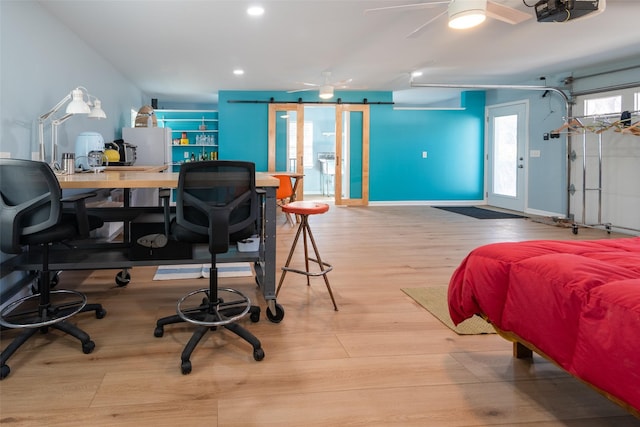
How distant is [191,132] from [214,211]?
865cm

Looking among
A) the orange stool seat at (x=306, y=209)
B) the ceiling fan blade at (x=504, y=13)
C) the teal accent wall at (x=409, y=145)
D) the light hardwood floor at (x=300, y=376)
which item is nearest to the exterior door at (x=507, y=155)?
the teal accent wall at (x=409, y=145)

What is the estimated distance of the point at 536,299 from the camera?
174 cm

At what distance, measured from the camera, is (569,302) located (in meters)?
1.57

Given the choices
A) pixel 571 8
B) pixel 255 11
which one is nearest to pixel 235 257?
pixel 255 11

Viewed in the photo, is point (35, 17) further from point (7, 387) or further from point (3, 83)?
point (7, 387)

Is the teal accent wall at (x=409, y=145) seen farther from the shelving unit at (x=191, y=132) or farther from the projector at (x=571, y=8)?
the projector at (x=571, y=8)

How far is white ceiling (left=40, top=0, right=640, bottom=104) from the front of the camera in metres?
4.42

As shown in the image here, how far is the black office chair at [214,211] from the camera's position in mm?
2299

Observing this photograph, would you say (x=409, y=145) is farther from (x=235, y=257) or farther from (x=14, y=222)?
(x=14, y=222)

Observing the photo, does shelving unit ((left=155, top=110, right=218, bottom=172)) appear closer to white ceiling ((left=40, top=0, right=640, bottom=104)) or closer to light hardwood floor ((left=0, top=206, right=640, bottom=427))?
white ceiling ((left=40, top=0, right=640, bottom=104))

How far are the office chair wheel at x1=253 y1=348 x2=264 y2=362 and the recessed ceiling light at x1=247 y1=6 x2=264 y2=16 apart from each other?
3.38 m

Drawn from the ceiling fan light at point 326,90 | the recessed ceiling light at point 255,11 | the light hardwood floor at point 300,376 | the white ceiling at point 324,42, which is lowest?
the light hardwood floor at point 300,376

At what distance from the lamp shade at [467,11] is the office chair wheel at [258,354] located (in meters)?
2.59

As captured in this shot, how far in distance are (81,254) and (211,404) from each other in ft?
5.48
